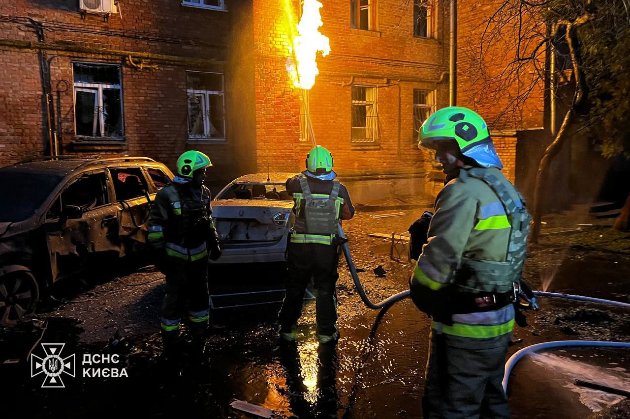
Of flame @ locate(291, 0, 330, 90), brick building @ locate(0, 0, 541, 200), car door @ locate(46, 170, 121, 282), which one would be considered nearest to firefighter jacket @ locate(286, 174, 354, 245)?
car door @ locate(46, 170, 121, 282)

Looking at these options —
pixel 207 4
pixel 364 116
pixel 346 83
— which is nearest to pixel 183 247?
pixel 207 4

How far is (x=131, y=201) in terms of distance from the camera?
24.0 feet

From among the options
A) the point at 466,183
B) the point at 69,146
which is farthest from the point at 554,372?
the point at 69,146

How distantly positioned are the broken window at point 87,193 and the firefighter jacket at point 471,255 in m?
5.37

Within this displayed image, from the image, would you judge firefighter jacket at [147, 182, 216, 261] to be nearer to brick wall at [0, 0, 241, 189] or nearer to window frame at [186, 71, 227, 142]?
brick wall at [0, 0, 241, 189]

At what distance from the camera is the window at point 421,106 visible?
17.3 meters

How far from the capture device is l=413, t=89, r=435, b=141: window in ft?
56.7

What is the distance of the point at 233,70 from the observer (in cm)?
1344

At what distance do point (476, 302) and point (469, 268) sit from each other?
174 millimetres

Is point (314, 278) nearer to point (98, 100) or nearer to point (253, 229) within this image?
point (253, 229)

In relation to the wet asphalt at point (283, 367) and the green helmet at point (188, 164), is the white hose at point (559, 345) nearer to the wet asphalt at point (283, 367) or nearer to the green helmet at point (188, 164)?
the wet asphalt at point (283, 367)

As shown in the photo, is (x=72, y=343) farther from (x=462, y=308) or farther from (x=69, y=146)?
(x=69, y=146)

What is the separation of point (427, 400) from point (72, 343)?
156 inches

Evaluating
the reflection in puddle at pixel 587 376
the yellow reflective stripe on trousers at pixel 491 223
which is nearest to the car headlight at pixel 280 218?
the reflection in puddle at pixel 587 376
